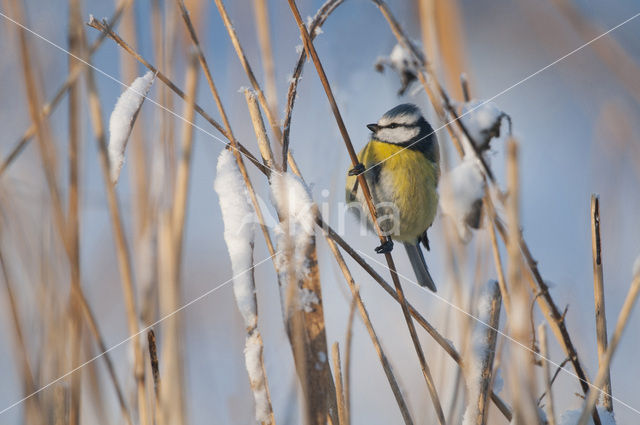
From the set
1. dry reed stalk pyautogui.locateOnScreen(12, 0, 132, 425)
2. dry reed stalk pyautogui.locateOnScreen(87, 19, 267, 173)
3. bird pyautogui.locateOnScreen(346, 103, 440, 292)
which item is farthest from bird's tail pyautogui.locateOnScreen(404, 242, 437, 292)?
dry reed stalk pyautogui.locateOnScreen(12, 0, 132, 425)

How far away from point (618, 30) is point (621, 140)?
120 millimetres

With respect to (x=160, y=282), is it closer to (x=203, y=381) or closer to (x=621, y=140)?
(x=203, y=381)

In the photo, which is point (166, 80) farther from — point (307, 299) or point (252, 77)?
point (307, 299)

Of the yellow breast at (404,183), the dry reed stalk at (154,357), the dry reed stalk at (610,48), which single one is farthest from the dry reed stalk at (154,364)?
the dry reed stalk at (610,48)

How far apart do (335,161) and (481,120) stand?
0.16 metres

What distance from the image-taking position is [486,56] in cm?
51

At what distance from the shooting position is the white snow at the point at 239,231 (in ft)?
1.30

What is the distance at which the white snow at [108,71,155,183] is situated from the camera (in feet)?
1.43

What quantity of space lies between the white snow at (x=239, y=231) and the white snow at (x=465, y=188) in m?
0.20

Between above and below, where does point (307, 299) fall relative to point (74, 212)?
below

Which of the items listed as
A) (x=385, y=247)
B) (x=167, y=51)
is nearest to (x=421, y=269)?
(x=385, y=247)

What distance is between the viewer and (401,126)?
0.61 metres

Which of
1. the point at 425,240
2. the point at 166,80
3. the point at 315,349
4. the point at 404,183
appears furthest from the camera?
the point at 404,183

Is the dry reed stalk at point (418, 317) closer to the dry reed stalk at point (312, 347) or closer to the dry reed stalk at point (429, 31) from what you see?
the dry reed stalk at point (312, 347)
